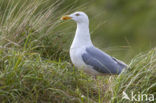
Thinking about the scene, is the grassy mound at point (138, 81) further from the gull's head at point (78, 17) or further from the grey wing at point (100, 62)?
the gull's head at point (78, 17)

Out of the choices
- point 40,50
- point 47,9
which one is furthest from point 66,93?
point 47,9

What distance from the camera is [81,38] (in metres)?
6.04

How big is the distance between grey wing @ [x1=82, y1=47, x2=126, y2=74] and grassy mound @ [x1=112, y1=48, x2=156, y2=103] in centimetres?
82

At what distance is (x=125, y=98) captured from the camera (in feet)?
15.5

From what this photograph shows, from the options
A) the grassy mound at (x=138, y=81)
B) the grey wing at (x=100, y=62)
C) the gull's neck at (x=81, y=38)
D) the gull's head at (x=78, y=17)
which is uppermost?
the gull's head at (x=78, y=17)

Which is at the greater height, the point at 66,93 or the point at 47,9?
the point at 47,9

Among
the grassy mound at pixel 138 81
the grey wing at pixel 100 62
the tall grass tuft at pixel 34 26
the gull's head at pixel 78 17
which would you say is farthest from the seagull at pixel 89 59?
the grassy mound at pixel 138 81

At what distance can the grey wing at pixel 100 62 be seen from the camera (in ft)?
19.2

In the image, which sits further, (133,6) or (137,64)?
(133,6)

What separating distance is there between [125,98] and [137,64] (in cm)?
54

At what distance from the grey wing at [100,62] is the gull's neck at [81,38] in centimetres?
12

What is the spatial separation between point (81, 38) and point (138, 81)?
1.39 metres

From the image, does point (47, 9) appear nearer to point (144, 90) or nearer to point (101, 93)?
point (101, 93)

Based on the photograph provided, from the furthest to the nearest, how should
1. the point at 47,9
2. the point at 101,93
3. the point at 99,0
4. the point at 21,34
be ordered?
the point at 99,0
the point at 47,9
the point at 21,34
the point at 101,93
